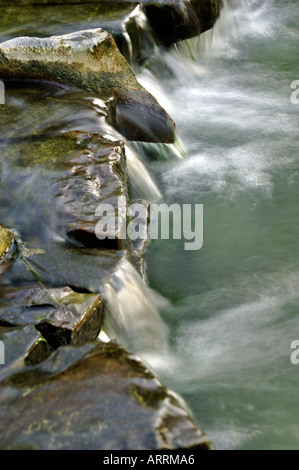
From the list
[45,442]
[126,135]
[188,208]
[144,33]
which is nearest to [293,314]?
[188,208]

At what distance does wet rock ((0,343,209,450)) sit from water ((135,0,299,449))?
61 cm

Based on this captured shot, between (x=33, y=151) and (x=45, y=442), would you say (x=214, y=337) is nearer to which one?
(x=45, y=442)

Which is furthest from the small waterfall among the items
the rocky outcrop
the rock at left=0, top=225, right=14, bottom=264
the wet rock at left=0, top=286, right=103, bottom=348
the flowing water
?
the rocky outcrop

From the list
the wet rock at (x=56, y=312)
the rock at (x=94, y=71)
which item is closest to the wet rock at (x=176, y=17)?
the rock at (x=94, y=71)

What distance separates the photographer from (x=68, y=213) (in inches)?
165

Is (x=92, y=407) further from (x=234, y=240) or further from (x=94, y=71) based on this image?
(x=94, y=71)

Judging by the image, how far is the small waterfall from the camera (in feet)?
12.2

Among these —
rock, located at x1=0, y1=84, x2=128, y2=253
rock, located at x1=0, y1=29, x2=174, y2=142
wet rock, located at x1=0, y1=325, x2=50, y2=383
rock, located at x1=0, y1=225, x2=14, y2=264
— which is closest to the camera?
wet rock, located at x1=0, y1=325, x2=50, y2=383

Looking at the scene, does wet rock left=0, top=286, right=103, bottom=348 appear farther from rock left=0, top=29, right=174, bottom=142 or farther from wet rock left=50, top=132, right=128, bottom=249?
rock left=0, top=29, right=174, bottom=142

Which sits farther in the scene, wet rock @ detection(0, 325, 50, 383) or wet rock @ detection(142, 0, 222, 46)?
wet rock @ detection(142, 0, 222, 46)

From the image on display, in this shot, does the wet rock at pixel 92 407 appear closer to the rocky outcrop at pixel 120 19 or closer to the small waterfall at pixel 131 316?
the small waterfall at pixel 131 316

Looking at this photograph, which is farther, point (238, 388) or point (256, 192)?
point (256, 192)

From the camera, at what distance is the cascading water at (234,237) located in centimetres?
338

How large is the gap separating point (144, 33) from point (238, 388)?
463 cm
